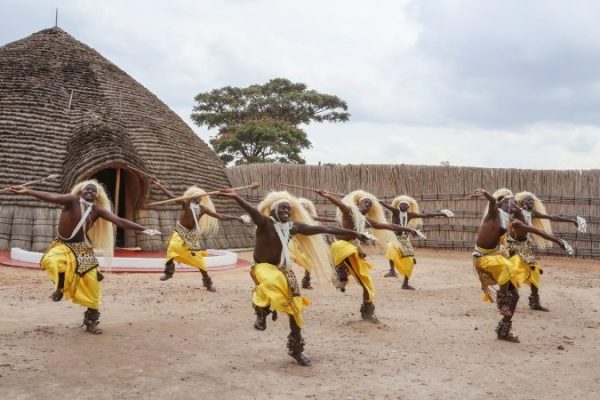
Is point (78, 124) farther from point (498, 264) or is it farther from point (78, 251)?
point (498, 264)

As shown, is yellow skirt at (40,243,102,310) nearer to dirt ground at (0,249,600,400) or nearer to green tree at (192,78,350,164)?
dirt ground at (0,249,600,400)

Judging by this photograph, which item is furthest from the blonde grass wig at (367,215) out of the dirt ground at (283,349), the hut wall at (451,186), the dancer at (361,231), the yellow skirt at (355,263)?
the hut wall at (451,186)

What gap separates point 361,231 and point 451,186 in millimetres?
9526

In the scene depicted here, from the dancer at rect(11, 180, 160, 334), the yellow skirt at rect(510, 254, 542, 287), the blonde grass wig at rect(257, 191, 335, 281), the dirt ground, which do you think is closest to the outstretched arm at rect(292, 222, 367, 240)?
the blonde grass wig at rect(257, 191, 335, 281)

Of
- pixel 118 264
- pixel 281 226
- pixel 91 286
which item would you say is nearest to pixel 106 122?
pixel 118 264

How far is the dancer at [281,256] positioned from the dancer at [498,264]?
1465 mm

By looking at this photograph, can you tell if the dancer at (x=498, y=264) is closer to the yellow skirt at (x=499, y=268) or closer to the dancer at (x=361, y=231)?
the yellow skirt at (x=499, y=268)

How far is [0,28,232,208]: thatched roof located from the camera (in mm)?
11820

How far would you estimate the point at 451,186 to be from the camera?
15375 millimetres

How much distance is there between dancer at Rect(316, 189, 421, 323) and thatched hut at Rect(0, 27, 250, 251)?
5271mm

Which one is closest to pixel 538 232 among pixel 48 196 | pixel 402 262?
pixel 402 262

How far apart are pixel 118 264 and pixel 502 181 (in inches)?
383

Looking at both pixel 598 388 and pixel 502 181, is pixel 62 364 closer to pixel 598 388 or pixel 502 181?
pixel 598 388

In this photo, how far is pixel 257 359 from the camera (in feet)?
15.6
